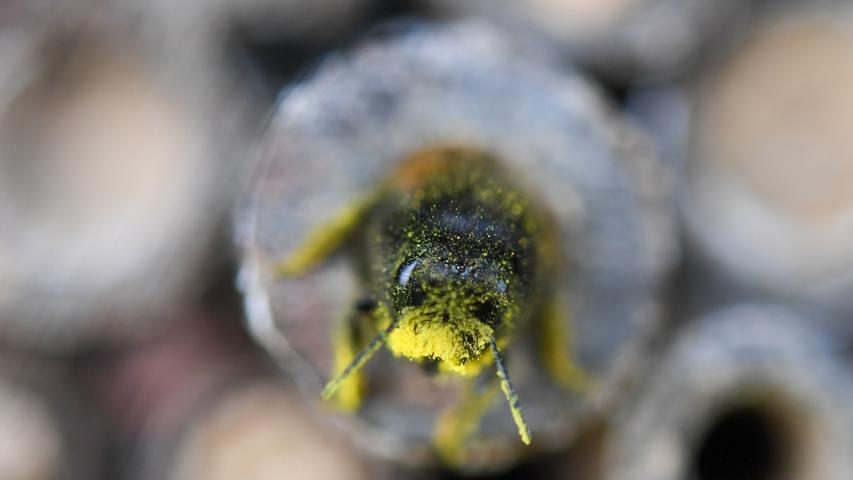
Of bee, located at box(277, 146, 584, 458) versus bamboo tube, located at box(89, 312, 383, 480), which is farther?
bamboo tube, located at box(89, 312, 383, 480)

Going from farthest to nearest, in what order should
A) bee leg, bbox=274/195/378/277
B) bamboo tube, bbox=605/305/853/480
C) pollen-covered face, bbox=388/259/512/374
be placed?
bamboo tube, bbox=605/305/853/480 < bee leg, bbox=274/195/378/277 < pollen-covered face, bbox=388/259/512/374

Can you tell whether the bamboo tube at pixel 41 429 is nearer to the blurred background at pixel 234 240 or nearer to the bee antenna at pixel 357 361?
the blurred background at pixel 234 240

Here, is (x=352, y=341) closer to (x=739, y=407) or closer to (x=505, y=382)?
(x=505, y=382)

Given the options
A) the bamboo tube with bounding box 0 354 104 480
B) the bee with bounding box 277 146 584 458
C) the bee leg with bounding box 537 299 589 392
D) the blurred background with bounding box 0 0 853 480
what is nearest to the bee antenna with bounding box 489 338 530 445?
the bee with bounding box 277 146 584 458

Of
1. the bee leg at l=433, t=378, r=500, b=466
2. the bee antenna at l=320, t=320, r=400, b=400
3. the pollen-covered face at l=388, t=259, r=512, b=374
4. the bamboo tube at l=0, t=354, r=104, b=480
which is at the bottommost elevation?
the bamboo tube at l=0, t=354, r=104, b=480

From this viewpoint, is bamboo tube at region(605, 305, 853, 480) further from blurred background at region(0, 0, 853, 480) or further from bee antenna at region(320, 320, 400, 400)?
bee antenna at region(320, 320, 400, 400)

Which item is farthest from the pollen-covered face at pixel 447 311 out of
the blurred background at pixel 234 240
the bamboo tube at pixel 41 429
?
the bamboo tube at pixel 41 429

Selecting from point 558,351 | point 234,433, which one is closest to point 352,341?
point 558,351

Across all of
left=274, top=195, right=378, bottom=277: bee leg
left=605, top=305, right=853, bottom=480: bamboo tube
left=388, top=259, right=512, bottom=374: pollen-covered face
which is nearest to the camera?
left=388, top=259, right=512, bottom=374: pollen-covered face
